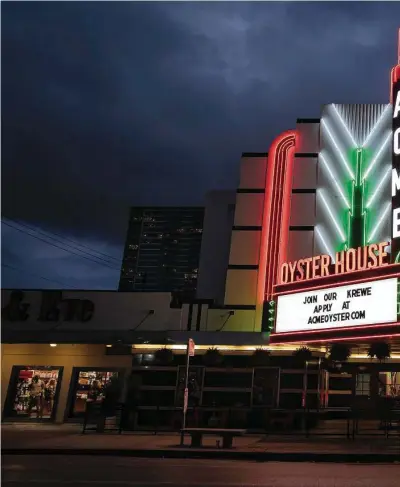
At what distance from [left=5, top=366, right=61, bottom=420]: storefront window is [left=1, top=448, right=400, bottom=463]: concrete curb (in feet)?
30.9

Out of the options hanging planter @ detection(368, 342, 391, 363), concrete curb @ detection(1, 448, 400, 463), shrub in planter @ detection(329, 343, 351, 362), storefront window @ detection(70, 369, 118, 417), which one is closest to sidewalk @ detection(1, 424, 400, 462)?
concrete curb @ detection(1, 448, 400, 463)

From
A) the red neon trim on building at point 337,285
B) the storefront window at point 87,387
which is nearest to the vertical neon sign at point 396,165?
the red neon trim on building at point 337,285

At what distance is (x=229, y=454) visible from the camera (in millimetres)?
14195

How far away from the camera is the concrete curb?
13.4m

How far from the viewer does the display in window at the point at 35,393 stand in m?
24.0

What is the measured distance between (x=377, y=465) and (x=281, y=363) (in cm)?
1002

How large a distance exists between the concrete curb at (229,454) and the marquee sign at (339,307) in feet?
16.8

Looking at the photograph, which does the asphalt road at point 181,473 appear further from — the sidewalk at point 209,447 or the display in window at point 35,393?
the display in window at point 35,393

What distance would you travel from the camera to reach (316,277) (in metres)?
19.9

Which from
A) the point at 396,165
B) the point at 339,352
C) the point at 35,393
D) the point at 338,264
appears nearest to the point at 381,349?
the point at 339,352

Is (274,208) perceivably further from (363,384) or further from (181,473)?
(181,473)

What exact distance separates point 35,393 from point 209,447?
1167 cm

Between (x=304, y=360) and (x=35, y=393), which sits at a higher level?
(x=304, y=360)

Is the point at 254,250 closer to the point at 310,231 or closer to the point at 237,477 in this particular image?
the point at 310,231
